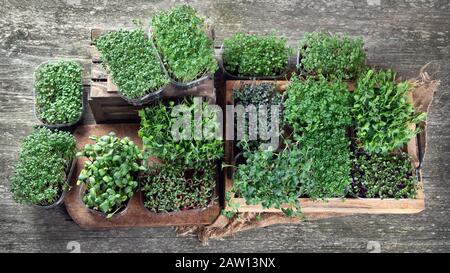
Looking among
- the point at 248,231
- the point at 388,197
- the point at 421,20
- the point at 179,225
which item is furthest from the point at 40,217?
the point at 421,20

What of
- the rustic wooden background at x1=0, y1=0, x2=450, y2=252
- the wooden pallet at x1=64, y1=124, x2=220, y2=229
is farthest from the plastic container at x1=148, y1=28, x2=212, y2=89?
the rustic wooden background at x1=0, y1=0, x2=450, y2=252

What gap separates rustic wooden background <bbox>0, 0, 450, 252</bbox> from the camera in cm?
370

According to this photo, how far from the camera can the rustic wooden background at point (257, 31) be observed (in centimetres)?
370

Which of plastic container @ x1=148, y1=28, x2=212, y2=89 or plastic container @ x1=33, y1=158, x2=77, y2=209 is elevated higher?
plastic container @ x1=148, y1=28, x2=212, y2=89

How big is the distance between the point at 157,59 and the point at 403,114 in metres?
1.41

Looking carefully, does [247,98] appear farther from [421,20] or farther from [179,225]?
[421,20]

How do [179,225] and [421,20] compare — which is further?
[421,20]

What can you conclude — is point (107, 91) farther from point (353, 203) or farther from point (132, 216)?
point (353, 203)

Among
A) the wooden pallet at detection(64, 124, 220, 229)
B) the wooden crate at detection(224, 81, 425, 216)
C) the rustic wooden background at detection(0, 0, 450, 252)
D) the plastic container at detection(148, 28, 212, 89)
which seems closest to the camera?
the plastic container at detection(148, 28, 212, 89)

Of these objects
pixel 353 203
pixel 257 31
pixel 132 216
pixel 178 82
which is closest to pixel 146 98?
pixel 178 82

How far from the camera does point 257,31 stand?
410 centimetres

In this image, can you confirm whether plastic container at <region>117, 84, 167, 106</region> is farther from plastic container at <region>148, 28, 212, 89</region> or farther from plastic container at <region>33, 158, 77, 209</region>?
plastic container at <region>33, 158, 77, 209</region>

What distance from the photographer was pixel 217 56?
12.1 ft

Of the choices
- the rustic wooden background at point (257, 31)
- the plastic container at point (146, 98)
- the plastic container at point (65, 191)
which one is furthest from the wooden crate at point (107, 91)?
the rustic wooden background at point (257, 31)
